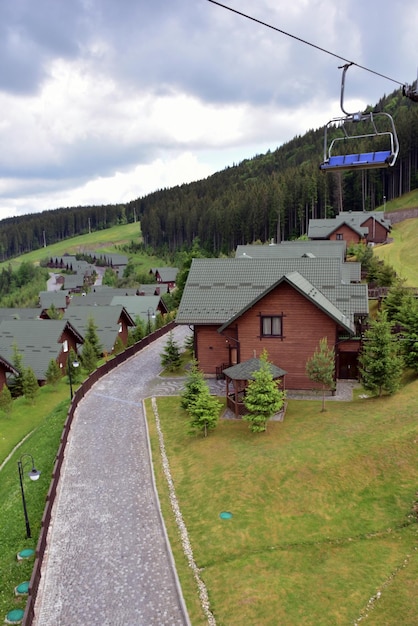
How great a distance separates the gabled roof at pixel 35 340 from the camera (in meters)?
44.0

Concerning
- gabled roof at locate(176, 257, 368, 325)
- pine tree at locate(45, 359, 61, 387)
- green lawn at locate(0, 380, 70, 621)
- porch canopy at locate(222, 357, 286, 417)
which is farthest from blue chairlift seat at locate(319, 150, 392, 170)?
pine tree at locate(45, 359, 61, 387)

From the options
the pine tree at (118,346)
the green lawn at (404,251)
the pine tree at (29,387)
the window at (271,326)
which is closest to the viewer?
the window at (271,326)

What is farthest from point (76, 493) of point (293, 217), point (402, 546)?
point (293, 217)

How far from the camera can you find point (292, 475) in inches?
763

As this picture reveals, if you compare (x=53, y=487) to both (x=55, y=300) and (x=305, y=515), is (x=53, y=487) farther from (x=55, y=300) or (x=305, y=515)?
(x=55, y=300)

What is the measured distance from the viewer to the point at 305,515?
1719 cm

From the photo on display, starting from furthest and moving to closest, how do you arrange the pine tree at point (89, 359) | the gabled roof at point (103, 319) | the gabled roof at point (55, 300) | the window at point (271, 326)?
the gabled roof at point (55, 300) < the gabled roof at point (103, 319) < the pine tree at point (89, 359) < the window at point (271, 326)

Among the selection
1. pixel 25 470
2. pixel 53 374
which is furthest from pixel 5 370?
pixel 25 470

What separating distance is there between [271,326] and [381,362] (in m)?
7.25

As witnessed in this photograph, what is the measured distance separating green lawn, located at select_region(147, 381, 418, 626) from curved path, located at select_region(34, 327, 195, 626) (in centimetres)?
71

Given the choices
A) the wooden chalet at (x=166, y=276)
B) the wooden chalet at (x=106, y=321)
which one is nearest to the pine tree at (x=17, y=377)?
the wooden chalet at (x=106, y=321)

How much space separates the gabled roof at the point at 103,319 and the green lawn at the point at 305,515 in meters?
28.2

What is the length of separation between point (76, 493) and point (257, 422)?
946 cm

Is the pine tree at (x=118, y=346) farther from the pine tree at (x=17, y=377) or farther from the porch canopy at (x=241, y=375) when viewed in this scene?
the porch canopy at (x=241, y=375)
